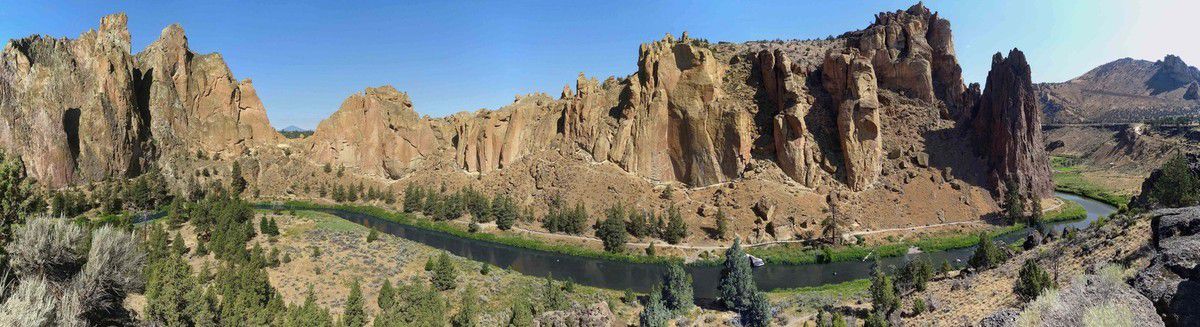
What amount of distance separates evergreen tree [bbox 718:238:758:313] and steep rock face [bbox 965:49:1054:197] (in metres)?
48.4

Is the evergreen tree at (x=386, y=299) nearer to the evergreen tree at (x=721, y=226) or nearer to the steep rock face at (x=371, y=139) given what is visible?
the evergreen tree at (x=721, y=226)

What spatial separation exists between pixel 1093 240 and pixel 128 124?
110177 millimetres

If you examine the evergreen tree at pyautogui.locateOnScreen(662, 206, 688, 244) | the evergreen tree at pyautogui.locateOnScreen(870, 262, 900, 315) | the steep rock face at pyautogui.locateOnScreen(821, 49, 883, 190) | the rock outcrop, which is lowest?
the evergreen tree at pyautogui.locateOnScreen(870, 262, 900, 315)

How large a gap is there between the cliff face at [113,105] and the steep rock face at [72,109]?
0.10 m

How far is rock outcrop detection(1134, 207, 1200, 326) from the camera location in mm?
11586

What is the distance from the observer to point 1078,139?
141000mm

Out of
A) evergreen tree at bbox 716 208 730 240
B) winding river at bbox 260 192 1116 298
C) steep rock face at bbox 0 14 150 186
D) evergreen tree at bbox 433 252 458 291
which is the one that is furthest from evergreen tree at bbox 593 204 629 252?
steep rock face at bbox 0 14 150 186

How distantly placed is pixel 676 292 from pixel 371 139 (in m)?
81.4

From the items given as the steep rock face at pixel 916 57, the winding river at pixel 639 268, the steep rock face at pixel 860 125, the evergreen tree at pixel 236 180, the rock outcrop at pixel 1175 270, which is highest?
the steep rock face at pixel 916 57

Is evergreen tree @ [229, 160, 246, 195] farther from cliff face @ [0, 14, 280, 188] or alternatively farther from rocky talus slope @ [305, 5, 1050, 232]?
rocky talus slope @ [305, 5, 1050, 232]

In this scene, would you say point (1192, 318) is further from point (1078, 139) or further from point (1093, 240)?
point (1078, 139)

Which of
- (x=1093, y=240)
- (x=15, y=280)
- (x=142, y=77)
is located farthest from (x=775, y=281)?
(x=142, y=77)

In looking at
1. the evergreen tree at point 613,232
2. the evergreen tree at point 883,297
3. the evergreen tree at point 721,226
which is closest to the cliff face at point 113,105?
the evergreen tree at point 613,232

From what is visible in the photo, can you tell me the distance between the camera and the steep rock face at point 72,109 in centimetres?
7344
